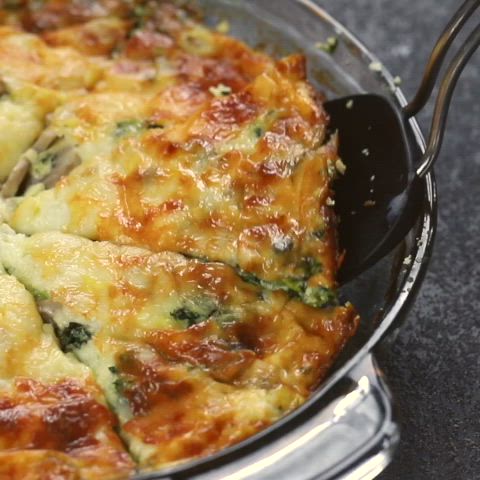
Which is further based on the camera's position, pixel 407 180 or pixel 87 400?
pixel 407 180

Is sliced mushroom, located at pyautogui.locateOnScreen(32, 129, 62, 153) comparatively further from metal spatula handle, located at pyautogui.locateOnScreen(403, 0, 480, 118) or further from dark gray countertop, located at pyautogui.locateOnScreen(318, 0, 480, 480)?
dark gray countertop, located at pyautogui.locateOnScreen(318, 0, 480, 480)

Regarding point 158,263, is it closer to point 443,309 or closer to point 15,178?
point 15,178

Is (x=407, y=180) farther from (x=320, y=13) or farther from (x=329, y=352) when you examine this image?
(x=320, y=13)

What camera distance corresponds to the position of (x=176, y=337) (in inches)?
84.4

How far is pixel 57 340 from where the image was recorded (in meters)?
2.17

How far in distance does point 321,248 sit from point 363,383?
49 cm

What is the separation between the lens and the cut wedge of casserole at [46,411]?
192cm

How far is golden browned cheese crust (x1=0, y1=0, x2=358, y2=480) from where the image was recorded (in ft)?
6.62

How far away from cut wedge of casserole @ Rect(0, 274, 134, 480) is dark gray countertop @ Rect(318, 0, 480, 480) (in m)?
0.67

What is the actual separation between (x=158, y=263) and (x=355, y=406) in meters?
0.63

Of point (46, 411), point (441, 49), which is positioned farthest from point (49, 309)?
point (441, 49)

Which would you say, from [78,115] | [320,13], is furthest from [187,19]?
[78,115]

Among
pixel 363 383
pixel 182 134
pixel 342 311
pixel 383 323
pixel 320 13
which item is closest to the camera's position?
pixel 363 383

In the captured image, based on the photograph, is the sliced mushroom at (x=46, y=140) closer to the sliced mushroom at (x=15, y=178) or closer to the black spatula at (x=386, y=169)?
the sliced mushroom at (x=15, y=178)
